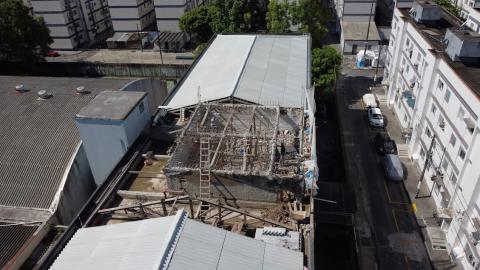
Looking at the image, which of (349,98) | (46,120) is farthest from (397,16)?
(46,120)

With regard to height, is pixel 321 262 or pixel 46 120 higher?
pixel 46 120

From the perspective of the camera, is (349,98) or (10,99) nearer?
(10,99)

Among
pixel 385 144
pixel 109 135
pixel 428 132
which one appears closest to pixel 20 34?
pixel 109 135

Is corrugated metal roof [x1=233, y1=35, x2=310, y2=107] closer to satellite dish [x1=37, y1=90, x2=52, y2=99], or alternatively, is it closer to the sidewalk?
the sidewalk

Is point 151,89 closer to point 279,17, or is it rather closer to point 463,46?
point 279,17

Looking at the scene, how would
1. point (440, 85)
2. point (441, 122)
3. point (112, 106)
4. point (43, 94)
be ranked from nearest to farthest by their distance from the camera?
point (112, 106)
point (441, 122)
point (440, 85)
point (43, 94)

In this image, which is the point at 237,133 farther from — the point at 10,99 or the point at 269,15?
the point at 269,15

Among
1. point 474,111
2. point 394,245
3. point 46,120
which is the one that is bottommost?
point 394,245
